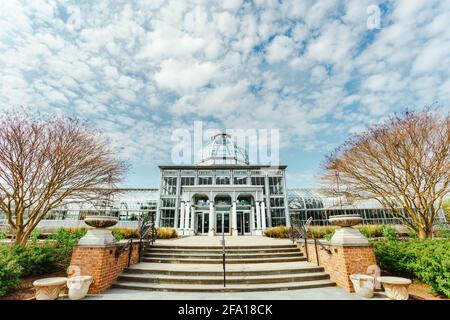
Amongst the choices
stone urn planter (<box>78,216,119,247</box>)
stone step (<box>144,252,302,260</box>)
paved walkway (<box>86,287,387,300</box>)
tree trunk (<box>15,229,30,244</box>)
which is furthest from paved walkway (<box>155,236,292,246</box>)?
tree trunk (<box>15,229,30,244</box>)

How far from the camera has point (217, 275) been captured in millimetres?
6996

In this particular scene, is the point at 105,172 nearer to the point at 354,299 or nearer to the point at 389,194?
the point at 354,299

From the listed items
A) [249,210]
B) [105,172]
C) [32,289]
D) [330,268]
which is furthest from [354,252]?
[249,210]

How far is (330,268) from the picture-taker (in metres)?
7.01

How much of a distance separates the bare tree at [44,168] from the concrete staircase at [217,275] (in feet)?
17.2

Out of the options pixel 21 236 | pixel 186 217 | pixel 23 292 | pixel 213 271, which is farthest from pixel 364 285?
pixel 186 217

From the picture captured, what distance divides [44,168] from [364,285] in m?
12.8

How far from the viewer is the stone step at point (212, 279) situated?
661cm

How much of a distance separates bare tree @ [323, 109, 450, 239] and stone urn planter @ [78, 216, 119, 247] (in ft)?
39.4

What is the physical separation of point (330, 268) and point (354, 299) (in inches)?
64.2

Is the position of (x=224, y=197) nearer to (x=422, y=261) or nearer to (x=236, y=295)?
(x=236, y=295)

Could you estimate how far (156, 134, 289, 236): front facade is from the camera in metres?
26.2

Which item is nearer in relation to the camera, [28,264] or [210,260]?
[28,264]

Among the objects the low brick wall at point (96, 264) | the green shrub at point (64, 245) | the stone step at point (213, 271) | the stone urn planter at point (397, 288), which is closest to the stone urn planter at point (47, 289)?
the low brick wall at point (96, 264)
